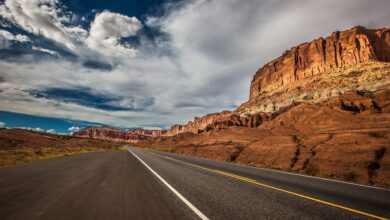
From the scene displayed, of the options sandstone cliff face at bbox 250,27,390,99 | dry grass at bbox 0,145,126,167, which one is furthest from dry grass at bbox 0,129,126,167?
sandstone cliff face at bbox 250,27,390,99

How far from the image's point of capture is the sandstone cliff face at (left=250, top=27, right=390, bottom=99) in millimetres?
99750

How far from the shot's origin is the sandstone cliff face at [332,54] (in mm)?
99750

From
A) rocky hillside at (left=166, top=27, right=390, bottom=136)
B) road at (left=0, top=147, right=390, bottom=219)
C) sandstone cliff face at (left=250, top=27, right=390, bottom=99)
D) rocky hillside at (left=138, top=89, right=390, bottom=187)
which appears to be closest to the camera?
road at (left=0, top=147, right=390, bottom=219)

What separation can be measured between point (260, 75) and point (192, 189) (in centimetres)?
16033

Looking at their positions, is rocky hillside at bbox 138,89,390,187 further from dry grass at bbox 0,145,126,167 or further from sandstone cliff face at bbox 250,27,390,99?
sandstone cliff face at bbox 250,27,390,99

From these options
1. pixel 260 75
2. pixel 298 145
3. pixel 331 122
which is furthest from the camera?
pixel 260 75

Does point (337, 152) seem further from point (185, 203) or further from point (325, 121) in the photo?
point (325, 121)

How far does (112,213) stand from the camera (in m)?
5.73

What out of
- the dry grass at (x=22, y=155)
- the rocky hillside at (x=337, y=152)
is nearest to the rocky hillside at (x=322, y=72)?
the rocky hillside at (x=337, y=152)

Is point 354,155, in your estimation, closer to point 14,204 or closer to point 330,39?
point 14,204

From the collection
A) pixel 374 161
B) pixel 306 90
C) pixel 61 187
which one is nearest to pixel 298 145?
pixel 374 161

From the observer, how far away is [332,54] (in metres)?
108

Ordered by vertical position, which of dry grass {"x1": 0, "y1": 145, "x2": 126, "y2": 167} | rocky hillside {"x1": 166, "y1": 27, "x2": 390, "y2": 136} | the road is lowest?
the road

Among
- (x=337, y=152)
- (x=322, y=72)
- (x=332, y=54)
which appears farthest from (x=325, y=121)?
(x=332, y=54)
